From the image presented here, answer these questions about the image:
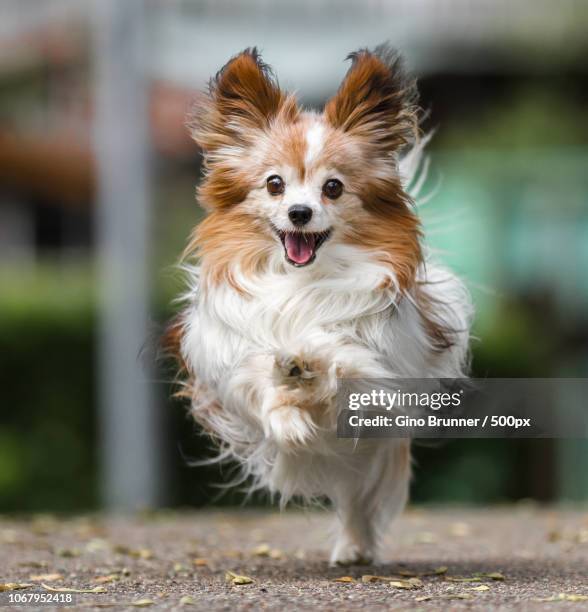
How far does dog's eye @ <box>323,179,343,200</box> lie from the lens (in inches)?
232

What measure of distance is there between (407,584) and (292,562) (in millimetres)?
1340

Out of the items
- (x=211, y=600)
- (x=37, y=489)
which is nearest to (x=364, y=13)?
(x=37, y=489)

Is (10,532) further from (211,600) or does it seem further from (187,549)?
(211,600)

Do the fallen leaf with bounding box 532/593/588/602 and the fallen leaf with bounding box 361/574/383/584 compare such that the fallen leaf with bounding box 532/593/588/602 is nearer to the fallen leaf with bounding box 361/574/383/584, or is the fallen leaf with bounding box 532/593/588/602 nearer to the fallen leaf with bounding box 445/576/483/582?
the fallen leaf with bounding box 445/576/483/582

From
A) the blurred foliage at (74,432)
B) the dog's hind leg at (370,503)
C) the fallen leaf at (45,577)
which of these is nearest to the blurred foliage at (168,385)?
the blurred foliage at (74,432)

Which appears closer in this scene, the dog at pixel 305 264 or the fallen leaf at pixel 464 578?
the dog at pixel 305 264

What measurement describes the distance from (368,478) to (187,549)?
71.9 inches

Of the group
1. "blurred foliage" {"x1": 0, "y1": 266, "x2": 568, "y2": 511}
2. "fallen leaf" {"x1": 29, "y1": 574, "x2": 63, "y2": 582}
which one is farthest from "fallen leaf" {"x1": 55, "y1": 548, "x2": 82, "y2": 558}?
"blurred foliage" {"x1": 0, "y1": 266, "x2": 568, "y2": 511}

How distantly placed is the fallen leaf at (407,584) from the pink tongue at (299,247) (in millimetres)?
1462

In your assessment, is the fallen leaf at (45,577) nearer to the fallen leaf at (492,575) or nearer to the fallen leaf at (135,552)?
the fallen leaf at (135,552)

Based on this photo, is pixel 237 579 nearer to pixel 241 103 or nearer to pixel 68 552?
pixel 68 552

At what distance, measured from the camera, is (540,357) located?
1321 centimetres

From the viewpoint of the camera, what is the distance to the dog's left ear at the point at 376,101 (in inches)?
238

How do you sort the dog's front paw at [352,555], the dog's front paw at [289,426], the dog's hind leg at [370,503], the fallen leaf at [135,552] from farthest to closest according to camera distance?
the fallen leaf at [135,552]
the dog's front paw at [352,555]
the dog's hind leg at [370,503]
the dog's front paw at [289,426]
